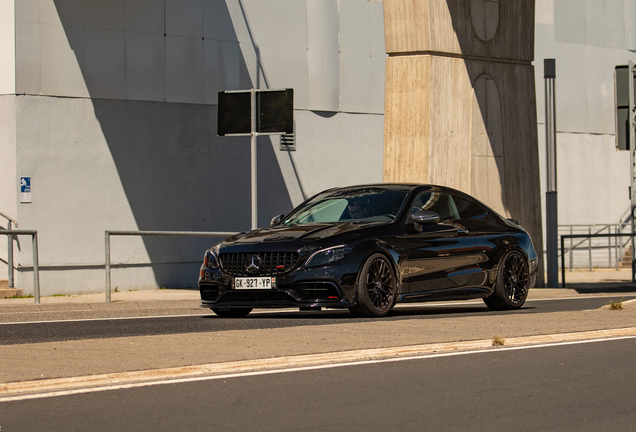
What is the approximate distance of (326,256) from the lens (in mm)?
10438

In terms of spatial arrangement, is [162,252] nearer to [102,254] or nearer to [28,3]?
[102,254]

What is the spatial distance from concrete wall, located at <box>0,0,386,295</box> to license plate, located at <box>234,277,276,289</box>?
1009cm

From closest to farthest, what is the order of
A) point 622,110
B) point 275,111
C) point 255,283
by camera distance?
1. point 255,283
2. point 275,111
3. point 622,110

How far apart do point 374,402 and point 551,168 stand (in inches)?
566

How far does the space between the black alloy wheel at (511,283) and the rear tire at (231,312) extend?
3154 mm

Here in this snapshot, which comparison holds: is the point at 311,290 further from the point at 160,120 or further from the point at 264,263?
the point at 160,120

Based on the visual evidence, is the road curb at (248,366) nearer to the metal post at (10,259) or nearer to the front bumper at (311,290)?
the front bumper at (311,290)

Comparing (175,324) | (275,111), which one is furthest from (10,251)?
(175,324)

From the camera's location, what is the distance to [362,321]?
10.2 meters

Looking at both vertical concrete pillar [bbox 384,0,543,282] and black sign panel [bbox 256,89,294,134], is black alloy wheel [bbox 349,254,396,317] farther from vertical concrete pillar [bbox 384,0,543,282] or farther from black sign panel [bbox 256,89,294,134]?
vertical concrete pillar [bbox 384,0,543,282]

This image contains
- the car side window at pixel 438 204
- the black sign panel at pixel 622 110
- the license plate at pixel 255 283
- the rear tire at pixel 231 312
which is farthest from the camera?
the black sign panel at pixel 622 110


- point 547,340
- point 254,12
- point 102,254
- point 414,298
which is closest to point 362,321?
point 414,298

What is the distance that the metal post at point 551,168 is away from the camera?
63.6 feet

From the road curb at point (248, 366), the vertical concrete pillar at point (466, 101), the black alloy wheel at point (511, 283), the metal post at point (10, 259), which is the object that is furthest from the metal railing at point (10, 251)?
the road curb at point (248, 366)
